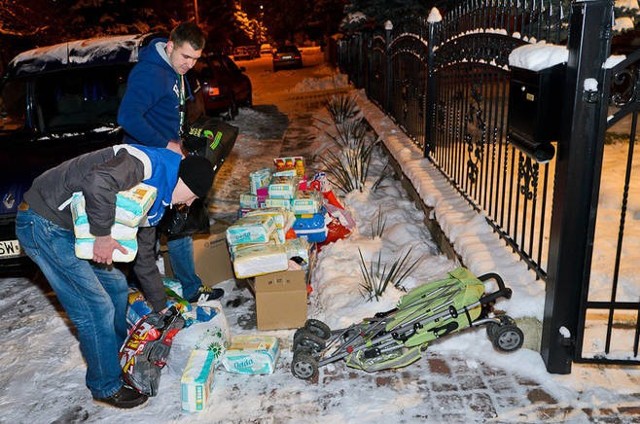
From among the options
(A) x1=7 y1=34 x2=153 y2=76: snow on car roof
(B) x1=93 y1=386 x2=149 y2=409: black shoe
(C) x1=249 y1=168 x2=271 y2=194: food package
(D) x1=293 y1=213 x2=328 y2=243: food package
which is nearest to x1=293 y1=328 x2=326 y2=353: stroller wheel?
(B) x1=93 y1=386 x2=149 y2=409: black shoe

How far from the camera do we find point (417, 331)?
146 inches

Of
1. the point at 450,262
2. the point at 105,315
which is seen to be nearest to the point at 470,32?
the point at 450,262

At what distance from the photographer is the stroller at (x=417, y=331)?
3.70 metres

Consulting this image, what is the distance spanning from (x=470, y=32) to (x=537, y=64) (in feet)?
7.54

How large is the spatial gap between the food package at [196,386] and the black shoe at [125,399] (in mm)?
284

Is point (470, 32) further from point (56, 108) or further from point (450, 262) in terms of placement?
point (56, 108)

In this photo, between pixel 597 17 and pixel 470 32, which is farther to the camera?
pixel 470 32

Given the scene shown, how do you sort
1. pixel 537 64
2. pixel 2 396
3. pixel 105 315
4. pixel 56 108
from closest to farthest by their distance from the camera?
pixel 537 64
pixel 105 315
pixel 2 396
pixel 56 108

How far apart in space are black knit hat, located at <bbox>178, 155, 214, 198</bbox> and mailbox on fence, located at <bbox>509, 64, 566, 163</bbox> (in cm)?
181

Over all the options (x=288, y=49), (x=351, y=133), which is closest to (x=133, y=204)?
(x=351, y=133)

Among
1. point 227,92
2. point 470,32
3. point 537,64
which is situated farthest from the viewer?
point 227,92

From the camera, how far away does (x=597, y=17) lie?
2992 millimetres

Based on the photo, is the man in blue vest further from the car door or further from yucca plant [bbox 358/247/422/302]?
the car door

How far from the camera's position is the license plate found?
5227mm
